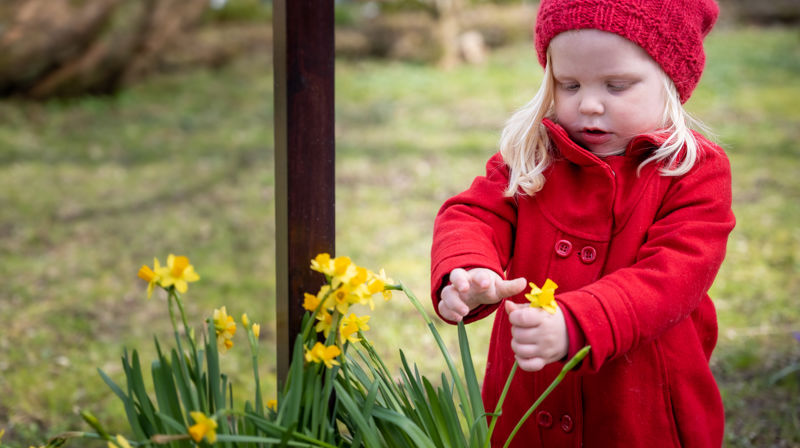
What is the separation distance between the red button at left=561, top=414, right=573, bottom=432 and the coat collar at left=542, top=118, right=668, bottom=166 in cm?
54

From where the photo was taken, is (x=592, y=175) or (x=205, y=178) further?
(x=205, y=178)

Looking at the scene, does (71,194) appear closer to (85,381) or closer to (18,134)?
(18,134)

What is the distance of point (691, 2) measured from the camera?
1.58 meters

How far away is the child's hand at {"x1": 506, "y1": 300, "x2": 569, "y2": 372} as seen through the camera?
4.41ft

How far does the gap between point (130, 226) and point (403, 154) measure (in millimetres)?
2661

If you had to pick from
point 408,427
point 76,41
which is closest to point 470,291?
point 408,427

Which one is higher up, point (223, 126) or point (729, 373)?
point (223, 126)

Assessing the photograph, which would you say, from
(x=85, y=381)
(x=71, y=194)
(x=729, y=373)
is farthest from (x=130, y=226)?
(x=729, y=373)

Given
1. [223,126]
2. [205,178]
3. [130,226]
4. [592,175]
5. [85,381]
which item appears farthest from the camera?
[223,126]

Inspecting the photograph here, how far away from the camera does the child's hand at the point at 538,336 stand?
134 cm

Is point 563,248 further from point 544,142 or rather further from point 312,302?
point 312,302

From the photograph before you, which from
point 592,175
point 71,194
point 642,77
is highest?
point 642,77

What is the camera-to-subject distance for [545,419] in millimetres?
1646

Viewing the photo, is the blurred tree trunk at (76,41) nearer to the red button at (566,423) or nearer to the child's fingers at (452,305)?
the child's fingers at (452,305)
